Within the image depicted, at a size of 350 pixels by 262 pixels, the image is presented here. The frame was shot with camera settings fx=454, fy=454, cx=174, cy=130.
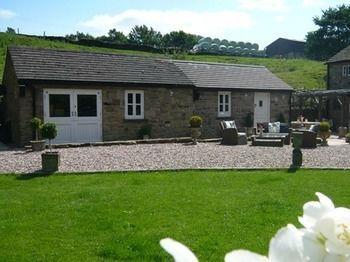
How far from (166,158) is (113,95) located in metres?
7.00

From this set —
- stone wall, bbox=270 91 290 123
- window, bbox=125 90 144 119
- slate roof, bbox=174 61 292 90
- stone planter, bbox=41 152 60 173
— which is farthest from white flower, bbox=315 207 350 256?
stone wall, bbox=270 91 290 123

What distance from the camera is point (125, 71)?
22.3 meters

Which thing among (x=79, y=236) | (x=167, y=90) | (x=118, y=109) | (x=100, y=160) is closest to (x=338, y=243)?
(x=79, y=236)

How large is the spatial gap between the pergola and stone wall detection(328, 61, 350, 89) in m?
2.61

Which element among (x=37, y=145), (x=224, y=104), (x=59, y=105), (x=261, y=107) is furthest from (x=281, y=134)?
(x=37, y=145)

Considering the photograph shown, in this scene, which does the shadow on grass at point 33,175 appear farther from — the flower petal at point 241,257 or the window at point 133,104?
the flower petal at point 241,257

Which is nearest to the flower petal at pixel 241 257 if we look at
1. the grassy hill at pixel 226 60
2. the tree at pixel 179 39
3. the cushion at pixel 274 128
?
the cushion at pixel 274 128

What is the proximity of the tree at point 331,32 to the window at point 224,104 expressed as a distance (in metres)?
53.2

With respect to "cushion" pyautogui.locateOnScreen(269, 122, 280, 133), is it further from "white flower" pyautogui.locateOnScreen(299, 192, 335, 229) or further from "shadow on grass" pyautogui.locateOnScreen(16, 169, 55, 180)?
"white flower" pyautogui.locateOnScreen(299, 192, 335, 229)

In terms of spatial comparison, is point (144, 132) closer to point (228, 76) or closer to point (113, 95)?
point (113, 95)

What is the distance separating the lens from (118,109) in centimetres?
2108

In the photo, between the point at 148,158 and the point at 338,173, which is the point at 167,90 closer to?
the point at 148,158

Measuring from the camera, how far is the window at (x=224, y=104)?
24.9 m

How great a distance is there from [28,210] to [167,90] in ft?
50.4
